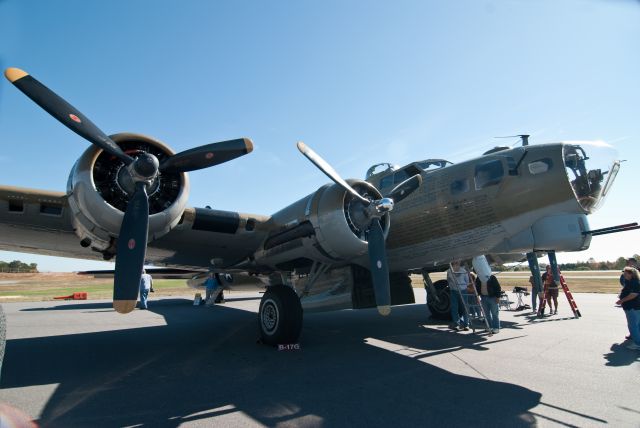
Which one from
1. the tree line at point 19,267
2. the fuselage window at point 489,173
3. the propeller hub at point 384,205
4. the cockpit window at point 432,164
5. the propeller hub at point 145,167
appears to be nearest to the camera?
the propeller hub at point 145,167

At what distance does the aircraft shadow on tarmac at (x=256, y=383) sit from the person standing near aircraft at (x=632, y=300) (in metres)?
2.65

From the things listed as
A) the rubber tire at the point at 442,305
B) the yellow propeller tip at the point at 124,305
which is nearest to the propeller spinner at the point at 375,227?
the yellow propeller tip at the point at 124,305

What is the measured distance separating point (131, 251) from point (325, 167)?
129 inches

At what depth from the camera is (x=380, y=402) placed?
13.3 feet

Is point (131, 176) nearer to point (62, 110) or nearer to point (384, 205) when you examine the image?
point (62, 110)

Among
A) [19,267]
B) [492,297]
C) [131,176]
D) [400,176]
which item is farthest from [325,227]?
[19,267]

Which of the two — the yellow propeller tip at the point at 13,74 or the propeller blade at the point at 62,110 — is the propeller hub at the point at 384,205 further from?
the yellow propeller tip at the point at 13,74

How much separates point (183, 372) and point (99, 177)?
331 centimetres

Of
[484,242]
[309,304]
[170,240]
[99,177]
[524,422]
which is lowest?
[524,422]

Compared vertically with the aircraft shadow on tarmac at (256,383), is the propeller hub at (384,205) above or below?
above

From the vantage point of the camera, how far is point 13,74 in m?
4.92

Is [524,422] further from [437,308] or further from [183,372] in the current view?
[437,308]

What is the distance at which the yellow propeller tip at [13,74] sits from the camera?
16.0 feet

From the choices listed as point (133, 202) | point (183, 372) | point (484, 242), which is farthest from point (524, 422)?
point (133, 202)
